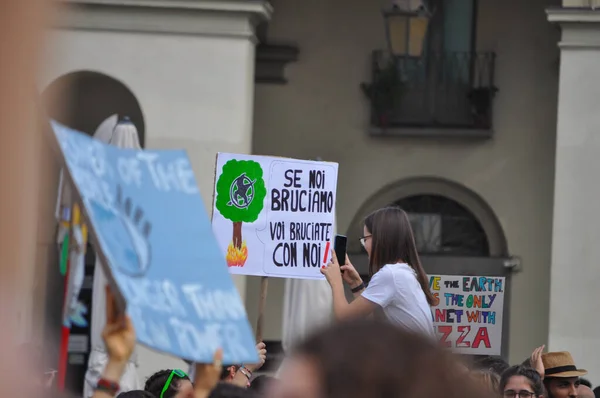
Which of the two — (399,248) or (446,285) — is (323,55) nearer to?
(446,285)

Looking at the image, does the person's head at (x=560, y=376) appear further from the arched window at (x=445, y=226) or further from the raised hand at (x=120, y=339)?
the arched window at (x=445, y=226)

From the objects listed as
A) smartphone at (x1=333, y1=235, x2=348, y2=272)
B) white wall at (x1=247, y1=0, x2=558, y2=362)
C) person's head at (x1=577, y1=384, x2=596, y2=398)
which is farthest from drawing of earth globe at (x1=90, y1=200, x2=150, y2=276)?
white wall at (x1=247, y1=0, x2=558, y2=362)

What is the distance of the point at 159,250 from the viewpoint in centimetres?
258

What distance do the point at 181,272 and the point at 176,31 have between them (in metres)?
10.2

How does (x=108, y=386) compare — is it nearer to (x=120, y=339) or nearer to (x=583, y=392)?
(x=120, y=339)

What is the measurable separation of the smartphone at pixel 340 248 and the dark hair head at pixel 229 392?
3454mm

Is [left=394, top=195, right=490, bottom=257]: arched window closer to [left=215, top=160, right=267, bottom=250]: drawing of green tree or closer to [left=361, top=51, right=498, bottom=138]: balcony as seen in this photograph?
[left=361, top=51, right=498, bottom=138]: balcony

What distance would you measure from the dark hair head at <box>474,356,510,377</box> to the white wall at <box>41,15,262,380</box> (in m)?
5.21

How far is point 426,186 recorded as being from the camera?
1486 centimetres

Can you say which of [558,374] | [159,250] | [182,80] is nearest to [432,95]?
[182,80]

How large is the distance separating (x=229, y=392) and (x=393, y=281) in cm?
228

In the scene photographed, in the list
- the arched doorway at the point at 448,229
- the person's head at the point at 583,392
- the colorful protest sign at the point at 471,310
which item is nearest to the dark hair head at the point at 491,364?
the colorful protest sign at the point at 471,310

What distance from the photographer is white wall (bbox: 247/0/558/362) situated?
14.6 m

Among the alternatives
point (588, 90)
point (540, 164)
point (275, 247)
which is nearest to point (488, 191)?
point (540, 164)
